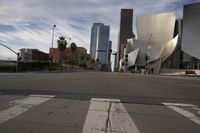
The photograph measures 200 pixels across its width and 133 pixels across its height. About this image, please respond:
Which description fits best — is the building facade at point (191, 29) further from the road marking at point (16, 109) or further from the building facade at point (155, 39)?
the road marking at point (16, 109)

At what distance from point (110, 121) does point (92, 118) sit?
472mm

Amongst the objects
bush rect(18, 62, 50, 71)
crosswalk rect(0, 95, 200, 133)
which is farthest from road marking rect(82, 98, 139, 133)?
bush rect(18, 62, 50, 71)

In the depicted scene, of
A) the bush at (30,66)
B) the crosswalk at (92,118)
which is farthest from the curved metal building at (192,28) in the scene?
the crosswalk at (92,118)

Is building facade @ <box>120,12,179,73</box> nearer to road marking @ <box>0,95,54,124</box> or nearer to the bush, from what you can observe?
the bush

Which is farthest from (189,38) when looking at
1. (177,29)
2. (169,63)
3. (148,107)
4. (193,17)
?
(148,107)

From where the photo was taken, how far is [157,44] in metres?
120

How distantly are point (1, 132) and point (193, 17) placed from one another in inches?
3958

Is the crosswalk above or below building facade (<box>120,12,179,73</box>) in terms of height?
below

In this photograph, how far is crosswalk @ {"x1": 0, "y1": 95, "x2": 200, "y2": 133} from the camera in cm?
620

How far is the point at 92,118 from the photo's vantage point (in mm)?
7258

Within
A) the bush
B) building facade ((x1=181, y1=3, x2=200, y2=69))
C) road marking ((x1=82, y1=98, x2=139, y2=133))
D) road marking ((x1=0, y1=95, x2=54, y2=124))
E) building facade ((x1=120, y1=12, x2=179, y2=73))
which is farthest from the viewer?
building facade ((x1=120, y1=12, x2=179, y2=73))

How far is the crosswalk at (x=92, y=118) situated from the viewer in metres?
6.20

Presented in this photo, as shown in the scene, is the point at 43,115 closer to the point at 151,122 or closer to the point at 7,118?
the point at 7,118

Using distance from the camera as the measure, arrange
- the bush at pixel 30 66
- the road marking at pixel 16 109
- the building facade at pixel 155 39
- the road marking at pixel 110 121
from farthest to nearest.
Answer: the building facade at pixel 155 39 < the bush at pixel 30 66 < the road marking at pixel 16 109 < the road marking at pixel 110 121
